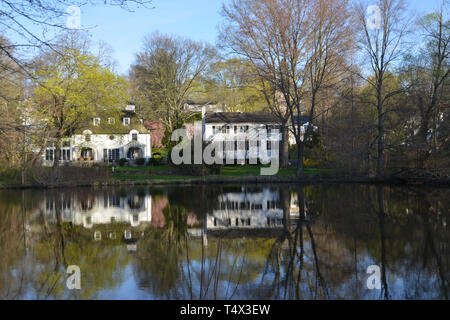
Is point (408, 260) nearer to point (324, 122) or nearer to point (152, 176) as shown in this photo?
point (152, 176)

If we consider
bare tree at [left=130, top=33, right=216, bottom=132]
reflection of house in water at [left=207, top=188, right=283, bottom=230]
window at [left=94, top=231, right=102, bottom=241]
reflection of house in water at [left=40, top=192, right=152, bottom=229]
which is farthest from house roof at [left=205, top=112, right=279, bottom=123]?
window at [left=94, top=231, right=102, bottom=241]

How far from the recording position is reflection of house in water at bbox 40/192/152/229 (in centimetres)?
1366

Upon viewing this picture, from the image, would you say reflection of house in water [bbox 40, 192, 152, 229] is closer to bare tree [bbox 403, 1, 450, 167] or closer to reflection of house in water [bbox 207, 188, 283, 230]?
reflection of house in water [bbox 207, 188, 283, 230]

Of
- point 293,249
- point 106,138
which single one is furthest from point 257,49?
point 293,249

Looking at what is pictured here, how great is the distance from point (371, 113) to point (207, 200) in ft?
69.3

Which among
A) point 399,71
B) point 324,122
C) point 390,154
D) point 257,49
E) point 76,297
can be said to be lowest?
point 76,297

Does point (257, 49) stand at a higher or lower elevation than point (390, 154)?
higher

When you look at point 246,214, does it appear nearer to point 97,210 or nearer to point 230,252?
point 230,252

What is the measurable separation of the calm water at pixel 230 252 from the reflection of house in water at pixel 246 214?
0.04 metres

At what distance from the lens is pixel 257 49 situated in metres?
31.2

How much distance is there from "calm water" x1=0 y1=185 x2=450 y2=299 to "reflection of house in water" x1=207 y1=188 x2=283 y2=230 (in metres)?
0.04
